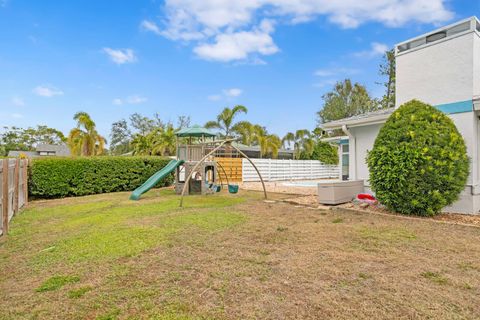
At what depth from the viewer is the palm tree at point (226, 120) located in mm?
22281

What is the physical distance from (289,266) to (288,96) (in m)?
20.6

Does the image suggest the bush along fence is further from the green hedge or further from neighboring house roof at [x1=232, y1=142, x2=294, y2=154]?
neighboring house roof at [x1=232, y1=142, x2=294, y2=154]

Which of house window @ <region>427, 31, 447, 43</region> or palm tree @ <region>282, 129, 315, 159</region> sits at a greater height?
house window @ <region>427, 31, 447, 43</region>

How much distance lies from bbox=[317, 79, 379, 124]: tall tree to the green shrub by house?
24.8 metres

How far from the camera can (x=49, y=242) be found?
4.86 meters

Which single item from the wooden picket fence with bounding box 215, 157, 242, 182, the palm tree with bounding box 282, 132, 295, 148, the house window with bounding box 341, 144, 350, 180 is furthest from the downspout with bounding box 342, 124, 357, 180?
the palm tree with bounding box 282, 132, 295, 148

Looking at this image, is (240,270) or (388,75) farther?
(388,75)

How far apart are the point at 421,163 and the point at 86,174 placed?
12.3 meters

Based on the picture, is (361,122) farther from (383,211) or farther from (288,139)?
(288,139)

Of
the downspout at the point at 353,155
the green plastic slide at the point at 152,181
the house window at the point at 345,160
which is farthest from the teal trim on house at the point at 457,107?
the green plastic slide at the point at 152,181

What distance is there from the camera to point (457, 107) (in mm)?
6906

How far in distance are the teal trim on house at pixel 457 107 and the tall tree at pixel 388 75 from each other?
64.8 ft

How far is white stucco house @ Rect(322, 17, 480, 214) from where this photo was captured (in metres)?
6.72

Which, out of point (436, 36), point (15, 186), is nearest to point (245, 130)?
point (436, 36)
